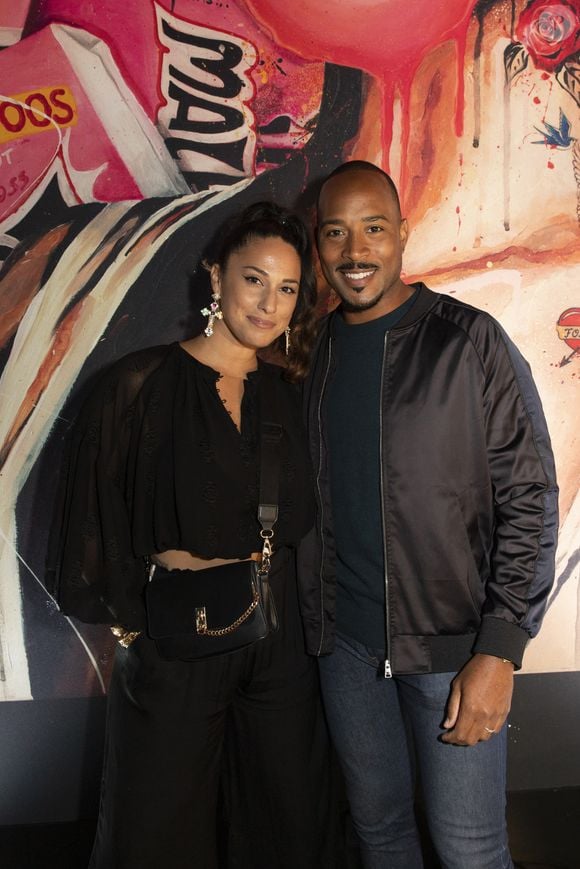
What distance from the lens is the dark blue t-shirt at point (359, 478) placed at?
6.26ft

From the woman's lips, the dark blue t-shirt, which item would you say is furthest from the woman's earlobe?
the dark blue t-shirt

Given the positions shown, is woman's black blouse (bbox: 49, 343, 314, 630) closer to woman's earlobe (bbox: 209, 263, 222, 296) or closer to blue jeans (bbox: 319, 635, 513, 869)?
woman's earlobe (bbox: 209, 263, 222, 296)

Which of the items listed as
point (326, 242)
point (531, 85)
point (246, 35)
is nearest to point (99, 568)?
point (326, 242)

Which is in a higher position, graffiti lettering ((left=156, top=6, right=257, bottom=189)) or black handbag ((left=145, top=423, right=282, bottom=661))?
graffiti lettering ((left=156, top=6, right=257, bottom=189))

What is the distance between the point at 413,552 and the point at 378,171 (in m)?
1.09

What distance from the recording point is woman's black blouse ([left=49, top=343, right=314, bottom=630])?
5.97 ft

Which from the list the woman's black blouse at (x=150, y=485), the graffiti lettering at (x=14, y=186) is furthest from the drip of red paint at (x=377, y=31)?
the woman's black blouse at (x=150, y=485)

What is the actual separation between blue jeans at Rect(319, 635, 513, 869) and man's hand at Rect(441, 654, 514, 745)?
72mm

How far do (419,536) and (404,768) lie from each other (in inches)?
29.3

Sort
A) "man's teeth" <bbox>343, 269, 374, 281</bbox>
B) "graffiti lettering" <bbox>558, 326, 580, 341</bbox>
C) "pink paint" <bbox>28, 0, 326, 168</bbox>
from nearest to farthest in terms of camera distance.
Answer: "man's teeth" <bbox>343, 269, 374, 281</bbox> → "pink paint" <bbox>28, 0, 326, 168</bbox> → "graffiti lettering" <bbox>558, 326, 580, 341</bbox>

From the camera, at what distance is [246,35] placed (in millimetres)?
2551

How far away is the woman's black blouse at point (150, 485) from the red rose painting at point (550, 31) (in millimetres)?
1810

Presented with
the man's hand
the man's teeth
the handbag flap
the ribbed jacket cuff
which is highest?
the man's teeth

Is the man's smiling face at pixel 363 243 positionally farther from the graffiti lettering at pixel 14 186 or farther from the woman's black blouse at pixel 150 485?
the graffiti lettering at pixel 14 186
